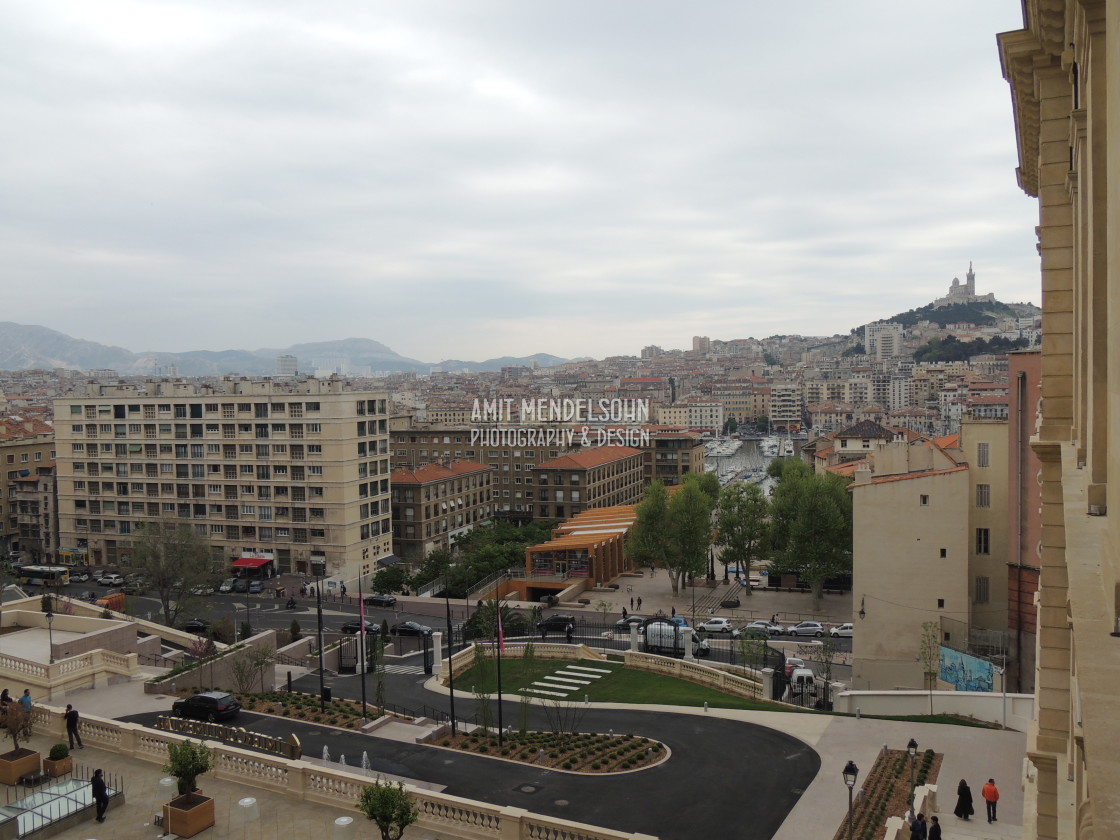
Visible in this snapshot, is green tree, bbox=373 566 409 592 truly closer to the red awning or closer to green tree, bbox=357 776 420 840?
the red awning

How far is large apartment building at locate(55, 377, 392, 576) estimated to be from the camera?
66.2 meters

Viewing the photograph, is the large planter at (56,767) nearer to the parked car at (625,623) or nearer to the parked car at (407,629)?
the parked car at (407,629)

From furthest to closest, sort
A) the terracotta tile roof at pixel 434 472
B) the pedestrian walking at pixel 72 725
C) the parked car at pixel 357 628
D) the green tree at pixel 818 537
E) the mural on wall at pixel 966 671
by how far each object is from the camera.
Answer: the terracotta tile roof at pixel 434 472 < the green tree at pixel 818 537 < the parked car at pixel 357 628 < the mural on wall at pixel 966 671 < the pedestrian walking at pixel 72 725

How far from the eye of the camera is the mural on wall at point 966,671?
3350cm

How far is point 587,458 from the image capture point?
91.2 m

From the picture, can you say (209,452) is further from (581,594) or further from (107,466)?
(581,594)

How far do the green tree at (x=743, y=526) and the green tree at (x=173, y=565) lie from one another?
34797 millimetres

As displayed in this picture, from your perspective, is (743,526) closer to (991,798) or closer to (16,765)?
(991,798)

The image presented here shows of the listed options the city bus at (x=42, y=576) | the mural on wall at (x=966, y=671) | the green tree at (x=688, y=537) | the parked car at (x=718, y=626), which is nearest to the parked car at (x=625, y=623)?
the parked car at (x=718, y=626)

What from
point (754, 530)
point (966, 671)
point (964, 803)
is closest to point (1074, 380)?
point (964, 803)

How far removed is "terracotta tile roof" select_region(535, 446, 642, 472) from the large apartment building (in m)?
22.8

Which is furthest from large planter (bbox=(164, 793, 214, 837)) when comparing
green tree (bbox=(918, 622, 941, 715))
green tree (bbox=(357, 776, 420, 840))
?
green tree (bbox=(918, 622, 941, 715))

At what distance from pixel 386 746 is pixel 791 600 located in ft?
132

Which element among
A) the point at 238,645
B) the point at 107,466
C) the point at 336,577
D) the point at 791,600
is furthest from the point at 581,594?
the point at 107,466
